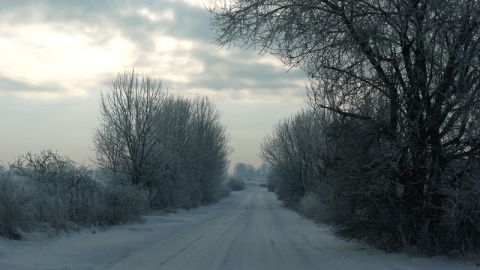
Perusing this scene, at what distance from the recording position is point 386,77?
11.6 meters

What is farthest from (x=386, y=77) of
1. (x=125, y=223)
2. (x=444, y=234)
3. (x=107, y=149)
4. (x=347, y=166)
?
(x=107, y=149)

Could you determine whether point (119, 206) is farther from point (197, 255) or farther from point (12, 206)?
point (197, 255)

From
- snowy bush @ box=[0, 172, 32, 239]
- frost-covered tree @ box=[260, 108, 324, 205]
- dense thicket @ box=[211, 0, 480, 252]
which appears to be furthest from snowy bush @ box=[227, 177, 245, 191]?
dense thicket @ box=[211, 0, 480, 252]

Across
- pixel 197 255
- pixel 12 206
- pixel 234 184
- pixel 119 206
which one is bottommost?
pixel 197 255

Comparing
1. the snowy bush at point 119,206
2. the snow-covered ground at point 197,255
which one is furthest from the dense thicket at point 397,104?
the snowy bush at point 119,206

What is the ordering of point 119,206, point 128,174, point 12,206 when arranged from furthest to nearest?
point 128,174 → point 119,206 → point 12,206

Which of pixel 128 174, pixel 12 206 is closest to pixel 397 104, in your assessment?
pixel 12 206

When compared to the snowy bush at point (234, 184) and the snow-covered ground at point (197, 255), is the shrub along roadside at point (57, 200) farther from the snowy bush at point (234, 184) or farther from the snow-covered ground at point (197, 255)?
the snowy bush at point (234, 184)

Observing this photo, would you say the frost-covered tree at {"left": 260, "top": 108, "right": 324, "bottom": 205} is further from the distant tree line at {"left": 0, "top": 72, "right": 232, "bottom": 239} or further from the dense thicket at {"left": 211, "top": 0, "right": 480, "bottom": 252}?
the dense thicket at {"left": 211, "top": 0, "right": 480, "bottom": 252}

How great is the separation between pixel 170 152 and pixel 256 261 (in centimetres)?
2970

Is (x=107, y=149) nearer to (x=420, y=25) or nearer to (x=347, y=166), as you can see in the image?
→ (x=347, y=166)

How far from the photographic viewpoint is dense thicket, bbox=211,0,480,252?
1034 cm

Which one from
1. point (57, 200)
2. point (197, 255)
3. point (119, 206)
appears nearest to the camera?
point (197, 255)

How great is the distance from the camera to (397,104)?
37.9 ft
